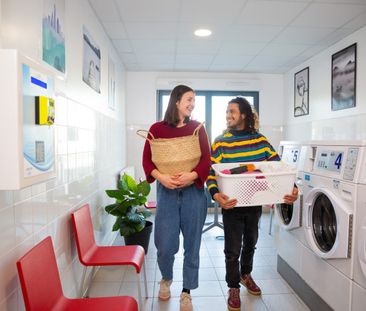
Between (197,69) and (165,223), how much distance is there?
3.28 meters

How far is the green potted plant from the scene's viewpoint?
2713mm

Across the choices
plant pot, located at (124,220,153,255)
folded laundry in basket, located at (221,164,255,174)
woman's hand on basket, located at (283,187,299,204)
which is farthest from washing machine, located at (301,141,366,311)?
plant pot, located at (124,220,153,255)

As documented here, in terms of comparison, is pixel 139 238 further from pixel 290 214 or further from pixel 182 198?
pixel 290 214

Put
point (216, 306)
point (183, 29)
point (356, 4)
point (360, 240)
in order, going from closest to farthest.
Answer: point (360, 240) → point (216, 306) → point (356, 4) → point (183, 29)

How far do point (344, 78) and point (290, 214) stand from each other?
1.85 m

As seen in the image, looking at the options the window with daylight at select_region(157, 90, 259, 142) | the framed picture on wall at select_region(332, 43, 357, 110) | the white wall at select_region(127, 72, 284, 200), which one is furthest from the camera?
the window with daylight at select_region(157, 90, 259, 142)

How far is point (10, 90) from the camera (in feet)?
2.92

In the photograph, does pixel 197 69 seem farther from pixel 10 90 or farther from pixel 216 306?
pixel 10 90

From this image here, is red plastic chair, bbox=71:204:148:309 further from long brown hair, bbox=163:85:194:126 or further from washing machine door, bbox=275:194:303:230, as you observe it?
washing machine door, bbox=275:194:303:230

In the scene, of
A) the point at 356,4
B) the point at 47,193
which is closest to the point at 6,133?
the point at 47,193

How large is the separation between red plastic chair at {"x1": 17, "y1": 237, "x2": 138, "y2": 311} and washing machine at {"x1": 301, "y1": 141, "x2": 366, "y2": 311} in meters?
1.11

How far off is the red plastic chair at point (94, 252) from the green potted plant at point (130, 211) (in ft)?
2.24

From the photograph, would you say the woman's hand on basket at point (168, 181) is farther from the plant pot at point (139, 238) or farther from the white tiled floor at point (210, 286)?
the plant pot at point (139, 238)

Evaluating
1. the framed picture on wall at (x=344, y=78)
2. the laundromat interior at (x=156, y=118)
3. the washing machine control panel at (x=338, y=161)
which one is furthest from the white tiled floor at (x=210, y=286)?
the framed picture on wall at (x=344, y=78)
